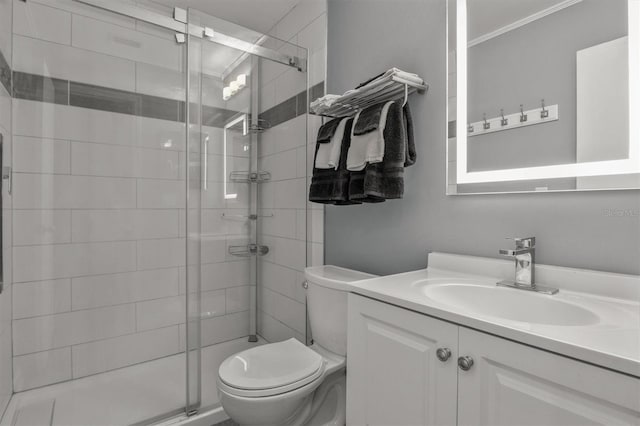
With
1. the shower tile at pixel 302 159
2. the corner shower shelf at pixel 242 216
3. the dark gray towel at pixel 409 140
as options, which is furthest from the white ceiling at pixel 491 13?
the corner shower shelf at pixel 242 216

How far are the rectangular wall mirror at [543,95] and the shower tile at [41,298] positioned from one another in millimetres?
2073

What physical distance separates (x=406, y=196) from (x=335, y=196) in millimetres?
321

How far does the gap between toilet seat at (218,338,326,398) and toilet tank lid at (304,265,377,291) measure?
0.30m

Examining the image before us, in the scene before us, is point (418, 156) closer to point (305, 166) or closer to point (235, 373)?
point (305, 166)

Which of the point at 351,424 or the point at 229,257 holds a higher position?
the point at 229,257

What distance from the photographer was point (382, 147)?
133 centimetres

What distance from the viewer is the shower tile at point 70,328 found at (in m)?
1.70

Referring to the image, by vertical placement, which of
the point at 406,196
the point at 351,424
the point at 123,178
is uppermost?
the point at 123,178

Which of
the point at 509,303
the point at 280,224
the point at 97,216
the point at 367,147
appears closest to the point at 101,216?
the point at 97,216

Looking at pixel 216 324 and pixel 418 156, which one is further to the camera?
pixel 216 324

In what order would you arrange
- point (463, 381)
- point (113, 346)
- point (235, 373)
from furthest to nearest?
point (113, 346) < point (235, 373) < point (463, 381)

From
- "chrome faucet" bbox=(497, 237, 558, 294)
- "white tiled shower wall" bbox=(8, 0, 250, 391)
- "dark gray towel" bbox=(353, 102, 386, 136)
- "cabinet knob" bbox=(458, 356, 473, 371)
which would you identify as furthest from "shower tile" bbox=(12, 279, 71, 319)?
"chrome faucet" bbox=(497, 237, 558, 294)

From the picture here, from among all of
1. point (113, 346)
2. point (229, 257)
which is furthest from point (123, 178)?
point (113, 346)

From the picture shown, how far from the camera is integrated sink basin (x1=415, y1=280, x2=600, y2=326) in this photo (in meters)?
0.87
